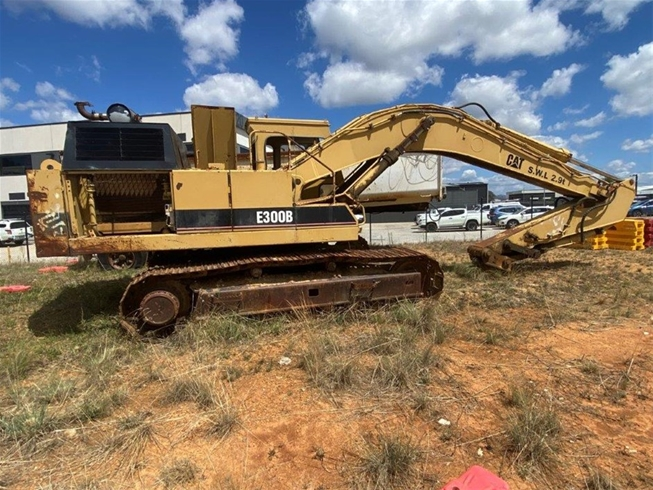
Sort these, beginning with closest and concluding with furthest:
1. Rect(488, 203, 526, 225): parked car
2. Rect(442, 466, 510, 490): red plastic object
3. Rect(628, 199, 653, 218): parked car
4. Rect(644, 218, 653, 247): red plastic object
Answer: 1. Rect(442, 466, 510, 490): red plastic object
2. Rect(644, 218, 653, 247): red plastic object
3. Rect(488, 203, 526, 225): parked car
4. Rect(628, 199, 653, 218): parked car

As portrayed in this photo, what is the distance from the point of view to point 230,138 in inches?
251

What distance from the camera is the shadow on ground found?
5.86 metres

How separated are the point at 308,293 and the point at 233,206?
1.49 m

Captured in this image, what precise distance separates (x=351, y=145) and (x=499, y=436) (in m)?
4.41

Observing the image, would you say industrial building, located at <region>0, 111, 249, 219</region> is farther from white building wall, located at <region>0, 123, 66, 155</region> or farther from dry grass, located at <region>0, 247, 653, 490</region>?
dry grass, located at <region>0, 247, 653, 490</region>

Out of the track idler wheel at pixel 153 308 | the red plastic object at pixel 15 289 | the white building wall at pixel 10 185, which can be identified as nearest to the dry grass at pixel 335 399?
the track idler wheel at pixel 153 308

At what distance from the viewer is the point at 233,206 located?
17.4ft

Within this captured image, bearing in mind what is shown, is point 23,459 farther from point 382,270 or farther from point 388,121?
point 388,121

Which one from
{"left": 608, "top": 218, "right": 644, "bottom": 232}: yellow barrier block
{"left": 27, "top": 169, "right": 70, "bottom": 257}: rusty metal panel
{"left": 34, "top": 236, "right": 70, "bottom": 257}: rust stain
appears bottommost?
{"left": 608, "top": 218, "right": 644, "bottom": 232}: yellow barrier block

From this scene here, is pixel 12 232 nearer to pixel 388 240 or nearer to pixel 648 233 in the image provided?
pixel 388 240

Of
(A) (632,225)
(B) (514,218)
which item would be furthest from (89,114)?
(B) (514,218)

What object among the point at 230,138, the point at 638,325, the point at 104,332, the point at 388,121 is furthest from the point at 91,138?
the point at 638,325

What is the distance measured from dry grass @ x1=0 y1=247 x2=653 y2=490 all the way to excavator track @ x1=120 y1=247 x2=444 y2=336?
0.21m

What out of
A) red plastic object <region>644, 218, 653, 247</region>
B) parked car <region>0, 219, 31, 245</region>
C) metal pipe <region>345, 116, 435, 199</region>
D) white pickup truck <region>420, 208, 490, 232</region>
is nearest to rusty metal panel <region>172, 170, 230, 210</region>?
metal pipe <region>345, 116, 435, 199</region>
